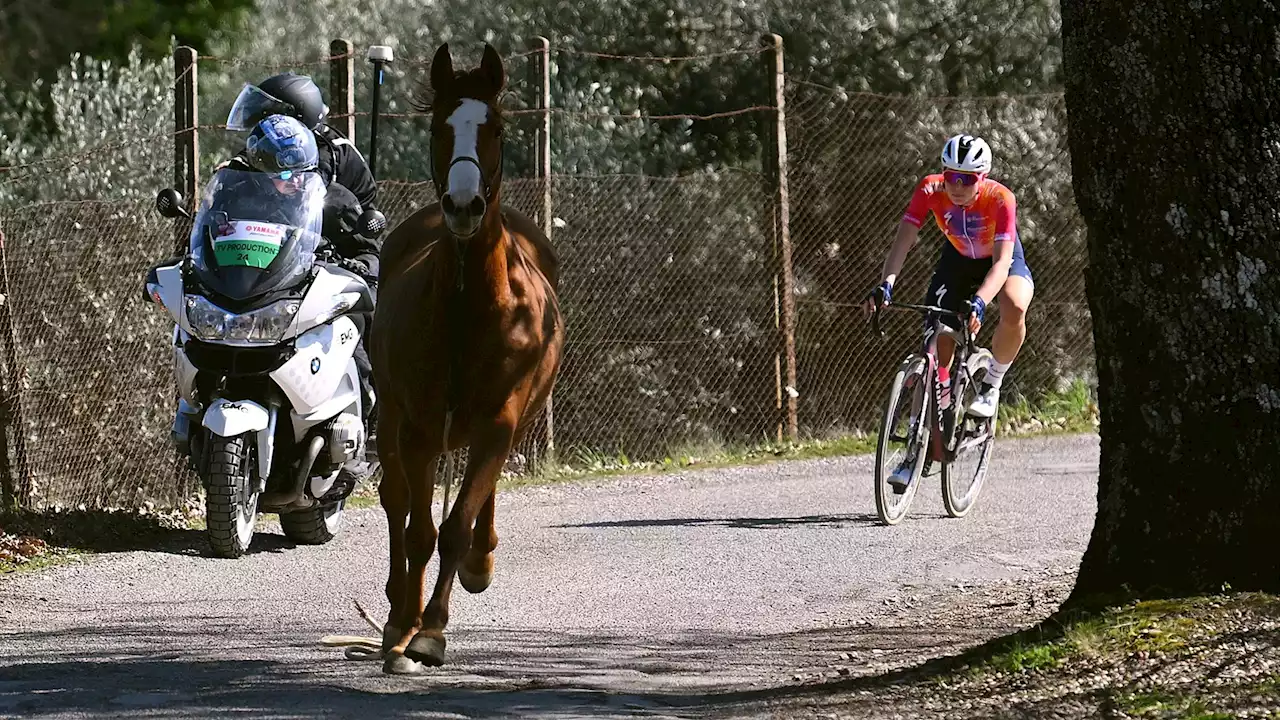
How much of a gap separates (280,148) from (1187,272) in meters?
4.48

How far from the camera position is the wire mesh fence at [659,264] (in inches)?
425

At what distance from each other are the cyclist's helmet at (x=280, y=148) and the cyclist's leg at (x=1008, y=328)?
12.5ft

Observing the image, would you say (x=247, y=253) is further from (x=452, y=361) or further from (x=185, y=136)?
(x=452, y=361)

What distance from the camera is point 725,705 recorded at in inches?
252

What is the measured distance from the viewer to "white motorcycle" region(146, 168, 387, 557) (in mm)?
8891

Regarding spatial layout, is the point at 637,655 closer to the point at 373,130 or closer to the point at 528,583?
the point at 528,583

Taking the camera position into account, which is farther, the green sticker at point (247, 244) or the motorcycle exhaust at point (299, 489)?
the motorcycle exhaust at point (299, 489)

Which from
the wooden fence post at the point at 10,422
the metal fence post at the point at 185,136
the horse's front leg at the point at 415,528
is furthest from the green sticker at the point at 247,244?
the horse's front leg at the point at 415,528

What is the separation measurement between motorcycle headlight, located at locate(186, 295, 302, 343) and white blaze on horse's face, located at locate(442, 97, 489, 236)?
2597 millimetres

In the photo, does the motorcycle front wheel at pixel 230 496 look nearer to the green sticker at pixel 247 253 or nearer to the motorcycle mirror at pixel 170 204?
the green sticker at pixel 247 253

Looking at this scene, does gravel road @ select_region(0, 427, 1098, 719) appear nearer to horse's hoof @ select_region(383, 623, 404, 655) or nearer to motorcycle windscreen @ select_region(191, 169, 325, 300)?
horse's hoof @ select_region(383, 623, 404, 655)

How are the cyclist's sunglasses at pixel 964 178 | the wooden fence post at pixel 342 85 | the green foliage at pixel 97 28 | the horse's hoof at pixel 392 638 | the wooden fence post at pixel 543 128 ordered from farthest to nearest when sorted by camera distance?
the green foliage at pixel 97 28 < the wooden fence post at pixel 543 128 < the wooden fence post at pixel 342 85 < the cyclist's sunglasses at pixel 964 178 < the horse's hoof at pixel 392 638

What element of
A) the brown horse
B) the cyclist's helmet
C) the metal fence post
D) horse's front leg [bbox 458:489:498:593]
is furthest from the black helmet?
horse's front leg [bbox 458:489:498:593]

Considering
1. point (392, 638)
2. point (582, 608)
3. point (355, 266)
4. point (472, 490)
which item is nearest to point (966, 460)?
point (582, 608)
